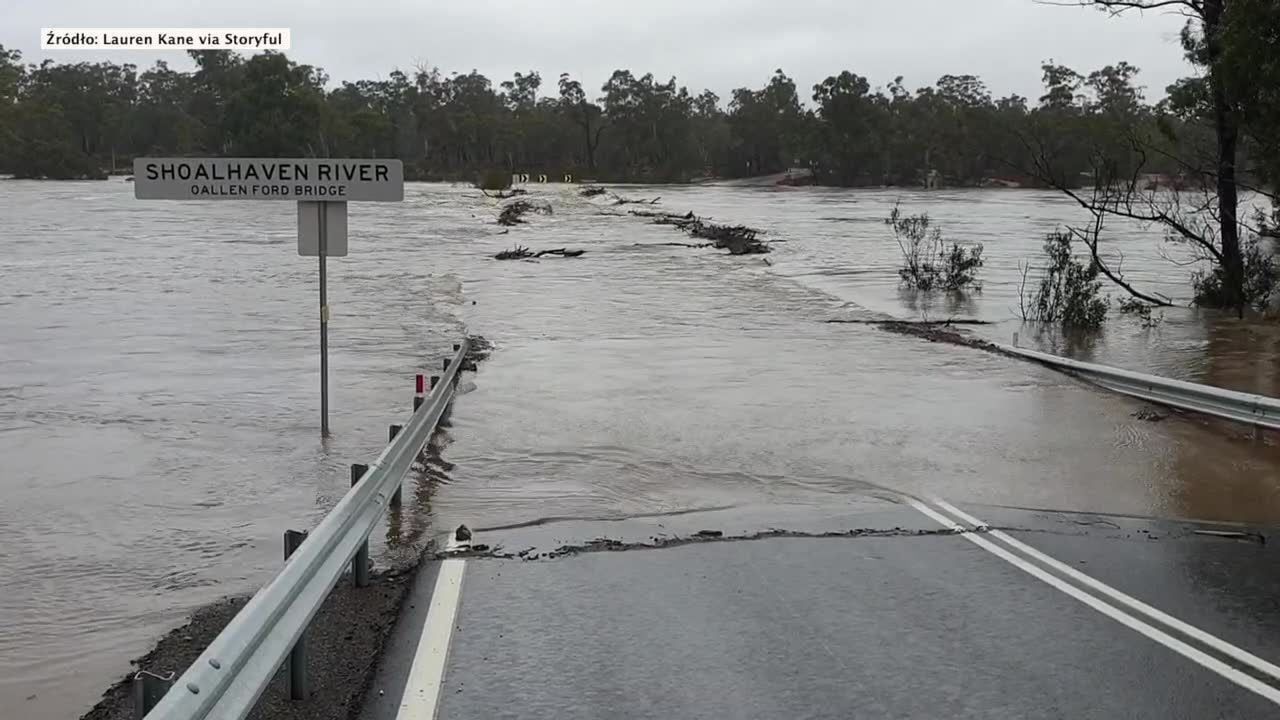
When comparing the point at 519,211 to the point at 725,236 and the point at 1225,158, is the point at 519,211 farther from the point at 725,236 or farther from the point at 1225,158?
the point at 1225,158

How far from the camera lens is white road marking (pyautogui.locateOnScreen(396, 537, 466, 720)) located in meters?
5.10

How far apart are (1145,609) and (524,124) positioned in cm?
16126

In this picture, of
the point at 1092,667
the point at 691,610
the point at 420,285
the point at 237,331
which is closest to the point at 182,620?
the point at 691,610

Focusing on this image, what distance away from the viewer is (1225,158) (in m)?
22.9

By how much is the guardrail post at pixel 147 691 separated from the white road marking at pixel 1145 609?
447 cm

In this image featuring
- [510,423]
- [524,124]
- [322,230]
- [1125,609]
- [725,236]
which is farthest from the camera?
[524,124]

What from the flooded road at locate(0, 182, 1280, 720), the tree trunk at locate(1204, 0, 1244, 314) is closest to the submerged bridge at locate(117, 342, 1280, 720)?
the flooded road at locate(0, 182, 1280, 720)

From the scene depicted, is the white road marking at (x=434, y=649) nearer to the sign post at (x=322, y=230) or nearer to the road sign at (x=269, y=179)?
the road sign at (x=269, y=179)

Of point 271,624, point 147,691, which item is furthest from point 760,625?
point 147,691

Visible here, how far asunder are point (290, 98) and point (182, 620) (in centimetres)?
12919

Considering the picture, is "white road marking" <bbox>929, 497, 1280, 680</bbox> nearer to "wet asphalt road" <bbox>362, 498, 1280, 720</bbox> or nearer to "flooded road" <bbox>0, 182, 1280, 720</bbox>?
"wet asphalt road" <bbox>362, 498, 1280, 720</bbox>

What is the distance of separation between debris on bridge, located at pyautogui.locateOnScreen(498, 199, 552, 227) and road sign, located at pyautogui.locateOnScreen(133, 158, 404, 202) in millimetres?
46400

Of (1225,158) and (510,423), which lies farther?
(1225,158)


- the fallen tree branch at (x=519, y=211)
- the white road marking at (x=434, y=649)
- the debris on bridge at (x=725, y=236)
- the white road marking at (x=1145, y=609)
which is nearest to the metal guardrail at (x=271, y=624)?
the white road marking at (x=434, y=649)
